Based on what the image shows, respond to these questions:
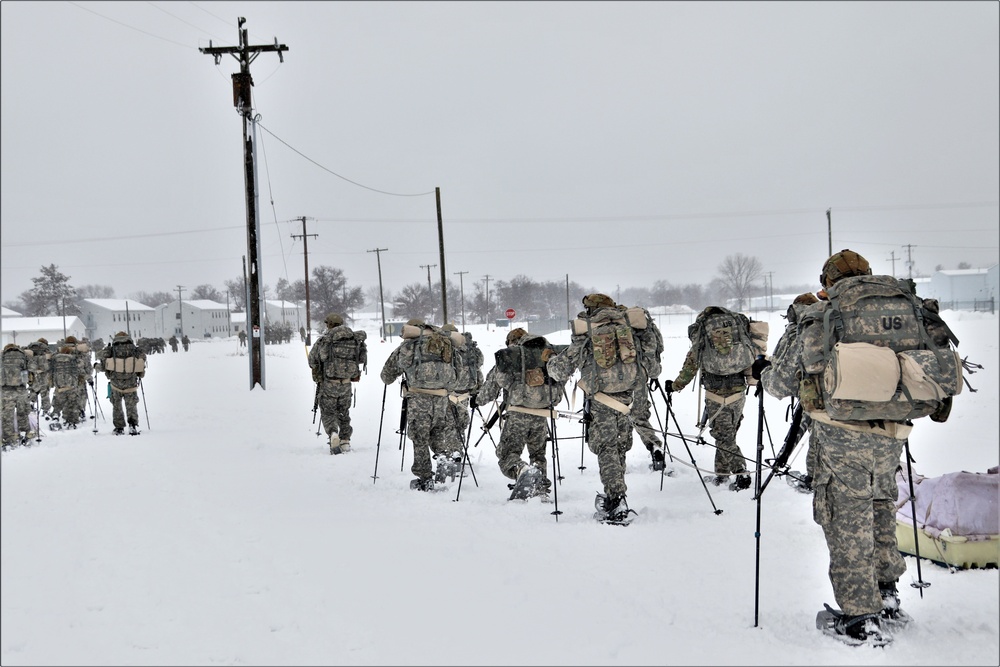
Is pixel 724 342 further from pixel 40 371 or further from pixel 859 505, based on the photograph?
pixel 40 371

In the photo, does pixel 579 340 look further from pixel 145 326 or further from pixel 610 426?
pixel 145 326

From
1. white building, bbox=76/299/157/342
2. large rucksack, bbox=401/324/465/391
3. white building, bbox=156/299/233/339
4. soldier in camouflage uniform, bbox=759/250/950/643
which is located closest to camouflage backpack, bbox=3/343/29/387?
large rucksack, bbox=401/324/465/391

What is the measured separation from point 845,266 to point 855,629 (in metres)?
2.10

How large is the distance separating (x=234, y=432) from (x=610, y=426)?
29.9 ft

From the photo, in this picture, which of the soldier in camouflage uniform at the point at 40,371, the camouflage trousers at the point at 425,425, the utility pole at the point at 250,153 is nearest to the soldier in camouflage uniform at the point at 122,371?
the soldier in camouflage uniform at the point at 40,371

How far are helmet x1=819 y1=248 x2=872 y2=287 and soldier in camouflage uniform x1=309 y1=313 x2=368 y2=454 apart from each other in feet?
25.3

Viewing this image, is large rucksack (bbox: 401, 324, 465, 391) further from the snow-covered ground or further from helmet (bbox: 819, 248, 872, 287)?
helmet (bbox: 819, 248, 872, 287)

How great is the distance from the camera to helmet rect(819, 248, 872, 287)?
13.0 feet

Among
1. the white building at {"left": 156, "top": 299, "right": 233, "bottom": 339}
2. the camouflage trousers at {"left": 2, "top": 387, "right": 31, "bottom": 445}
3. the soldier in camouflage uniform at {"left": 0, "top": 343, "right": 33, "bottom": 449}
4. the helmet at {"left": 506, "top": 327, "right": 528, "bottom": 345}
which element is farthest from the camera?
the white building at {"left": 156, "top": 299, "right": 233, "bottom": 339}

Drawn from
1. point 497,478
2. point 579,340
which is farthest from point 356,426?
point 579,340

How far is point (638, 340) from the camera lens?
22.4 feet

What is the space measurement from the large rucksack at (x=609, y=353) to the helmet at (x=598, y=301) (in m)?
0.12

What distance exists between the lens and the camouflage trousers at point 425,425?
26.2 ft

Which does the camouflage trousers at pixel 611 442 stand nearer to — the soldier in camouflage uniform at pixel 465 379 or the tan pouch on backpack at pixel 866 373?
the soldier in camouflage uniform at pixel 465 379
